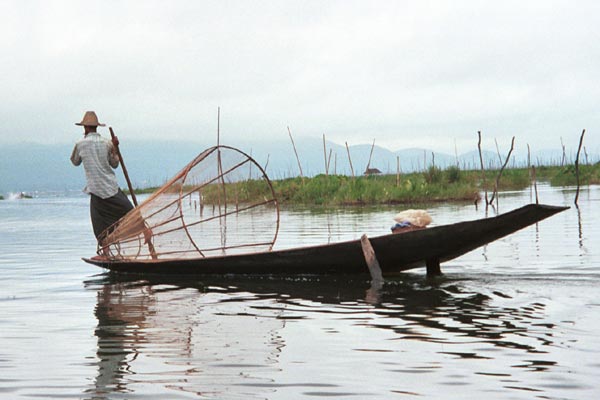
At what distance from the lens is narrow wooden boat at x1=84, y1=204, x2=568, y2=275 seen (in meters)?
5.76

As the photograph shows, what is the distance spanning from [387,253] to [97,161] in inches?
120

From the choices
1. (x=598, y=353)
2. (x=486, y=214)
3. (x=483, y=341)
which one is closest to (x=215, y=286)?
(x=483, y=341)

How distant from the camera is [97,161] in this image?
24.0ft

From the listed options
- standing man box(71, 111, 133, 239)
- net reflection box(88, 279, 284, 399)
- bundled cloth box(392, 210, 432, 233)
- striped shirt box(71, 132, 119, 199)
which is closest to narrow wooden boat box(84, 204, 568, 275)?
bundled cloth box(392, 210, 432, 233)

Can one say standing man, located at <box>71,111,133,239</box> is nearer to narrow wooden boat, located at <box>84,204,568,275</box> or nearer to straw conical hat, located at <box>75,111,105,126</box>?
straw conical hat, located at <box>75,111,105,126</box>

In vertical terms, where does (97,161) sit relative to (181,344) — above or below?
above

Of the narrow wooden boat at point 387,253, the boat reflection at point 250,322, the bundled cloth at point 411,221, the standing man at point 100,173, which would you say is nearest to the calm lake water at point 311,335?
the boat reflection at point 250,322

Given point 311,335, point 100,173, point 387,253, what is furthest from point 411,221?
point 100,173

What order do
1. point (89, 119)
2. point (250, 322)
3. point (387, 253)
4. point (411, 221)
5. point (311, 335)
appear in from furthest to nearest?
point (89, 119) → point (411, 221) → point (387, 253) → point (250, 322) → point (311, 335)

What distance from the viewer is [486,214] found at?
1494cm

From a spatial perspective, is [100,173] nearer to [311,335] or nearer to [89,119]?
[89,119]

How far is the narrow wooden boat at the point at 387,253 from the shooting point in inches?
227

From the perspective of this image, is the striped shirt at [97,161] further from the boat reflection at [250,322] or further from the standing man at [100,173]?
the boat reflection at [250,322]

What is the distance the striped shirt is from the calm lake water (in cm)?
92
